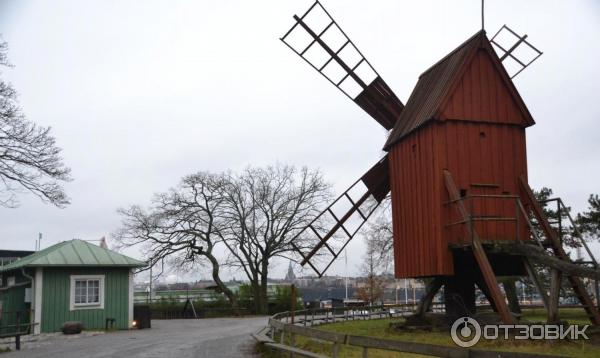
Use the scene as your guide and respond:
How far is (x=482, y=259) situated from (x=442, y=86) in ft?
18.1

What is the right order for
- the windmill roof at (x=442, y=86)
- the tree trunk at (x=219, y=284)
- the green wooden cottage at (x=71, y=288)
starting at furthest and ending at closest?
the tree trunk at (x=219, y=284)
the green wooden cottage at (x=71, y=288)
the windmill roof at (x=442, y=86)

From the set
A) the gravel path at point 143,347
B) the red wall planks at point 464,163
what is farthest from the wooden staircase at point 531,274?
the gravel path at point 143,347

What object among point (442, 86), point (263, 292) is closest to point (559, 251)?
point (442, 86)

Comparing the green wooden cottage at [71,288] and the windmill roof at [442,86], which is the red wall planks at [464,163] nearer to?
the windmill roof at [442,86]

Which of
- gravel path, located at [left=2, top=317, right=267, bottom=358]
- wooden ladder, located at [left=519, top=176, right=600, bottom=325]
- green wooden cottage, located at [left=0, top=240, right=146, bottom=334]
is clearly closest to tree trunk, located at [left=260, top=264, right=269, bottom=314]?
green wooden cottage, located at [left=0, top=240, right=146, bottom=334]

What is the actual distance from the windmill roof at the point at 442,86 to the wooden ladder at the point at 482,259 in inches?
81.2

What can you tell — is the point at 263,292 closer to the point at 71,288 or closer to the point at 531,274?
the point at 71,288

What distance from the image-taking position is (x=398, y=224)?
20016mm

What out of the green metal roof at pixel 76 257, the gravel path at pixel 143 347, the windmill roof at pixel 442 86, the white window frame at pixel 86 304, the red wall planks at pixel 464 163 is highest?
the windmill roof at pixel 442 86

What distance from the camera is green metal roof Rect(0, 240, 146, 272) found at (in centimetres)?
2481

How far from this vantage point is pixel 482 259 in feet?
50.6

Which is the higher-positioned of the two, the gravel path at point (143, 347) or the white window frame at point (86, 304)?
the white window frame at point (86, 304)

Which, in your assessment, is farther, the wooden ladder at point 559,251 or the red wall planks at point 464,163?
the red wall planks at point 464,163

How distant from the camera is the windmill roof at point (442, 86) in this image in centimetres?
1813
